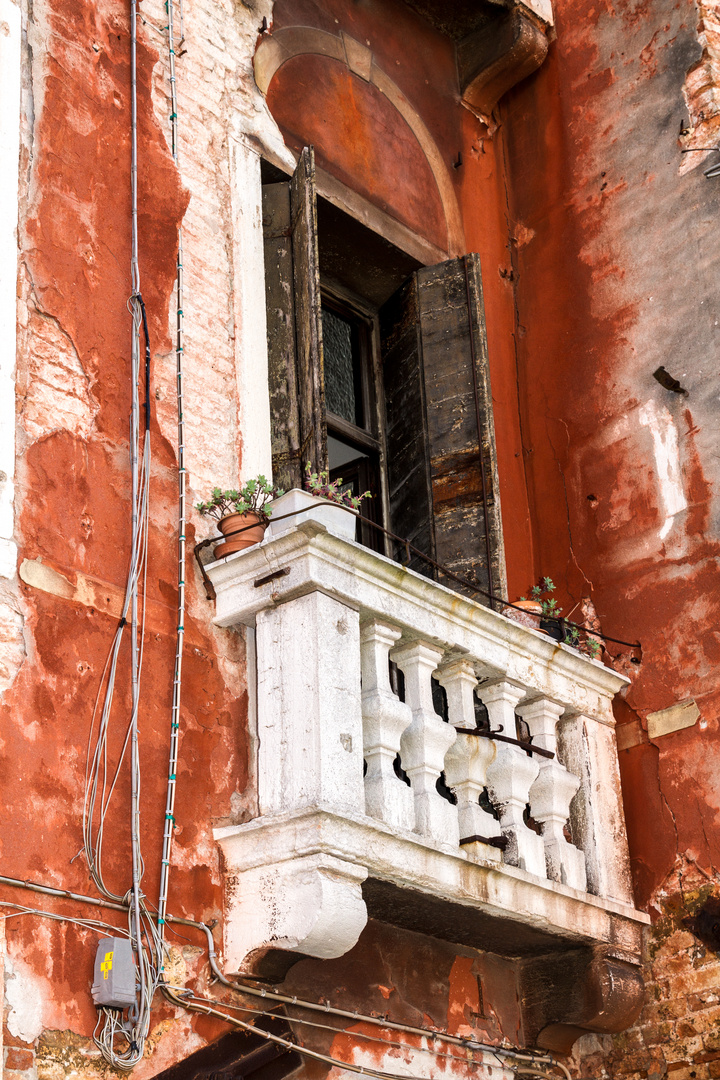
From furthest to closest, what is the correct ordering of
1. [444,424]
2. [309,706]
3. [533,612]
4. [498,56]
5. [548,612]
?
[498,56] < [444,424] < [548,612] < [533,612] < [309,706]

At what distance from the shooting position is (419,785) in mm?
5281

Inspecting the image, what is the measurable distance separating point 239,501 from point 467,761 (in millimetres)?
1292

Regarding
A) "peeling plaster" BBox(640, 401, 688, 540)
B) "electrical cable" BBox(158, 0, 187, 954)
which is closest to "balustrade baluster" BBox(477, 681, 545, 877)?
"peeling plaster" BBox(640, 401, 688, 540)

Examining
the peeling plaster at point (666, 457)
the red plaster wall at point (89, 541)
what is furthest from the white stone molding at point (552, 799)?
the red plaster wall at point (89, 541)

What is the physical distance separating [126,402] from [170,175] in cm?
110

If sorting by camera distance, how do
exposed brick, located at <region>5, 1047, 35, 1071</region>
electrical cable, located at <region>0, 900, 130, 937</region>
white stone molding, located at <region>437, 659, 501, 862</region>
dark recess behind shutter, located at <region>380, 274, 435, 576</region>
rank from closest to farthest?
exposed brick, located at <region>5, 1047, 35, 1071</region> < electrical cable, located at <region>0, 900, 130, 937</region> < white stone molding, located at <region>437, 659, 501, 862</region> < dark recess behind shutter, located at <region>380, 274, 435, 576</region>

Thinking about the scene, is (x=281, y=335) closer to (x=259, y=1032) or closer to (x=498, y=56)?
(x=498, y=56)

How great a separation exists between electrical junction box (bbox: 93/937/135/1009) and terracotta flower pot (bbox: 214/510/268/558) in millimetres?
1470

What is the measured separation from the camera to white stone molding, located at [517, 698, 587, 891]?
573 centimetres

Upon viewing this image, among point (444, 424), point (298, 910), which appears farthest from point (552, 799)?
point (444, 424)

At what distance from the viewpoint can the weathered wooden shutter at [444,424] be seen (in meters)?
6.63

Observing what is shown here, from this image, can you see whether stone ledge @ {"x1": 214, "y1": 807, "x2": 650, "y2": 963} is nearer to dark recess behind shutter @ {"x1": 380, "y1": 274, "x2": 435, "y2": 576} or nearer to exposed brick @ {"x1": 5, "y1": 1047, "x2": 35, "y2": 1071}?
exposed brick @ {"x1": 5, "y1": 1047, "x2": 35, "y2": 1071}

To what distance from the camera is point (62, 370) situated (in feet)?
16.5

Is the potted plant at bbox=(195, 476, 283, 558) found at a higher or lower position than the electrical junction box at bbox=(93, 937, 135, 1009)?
higher
